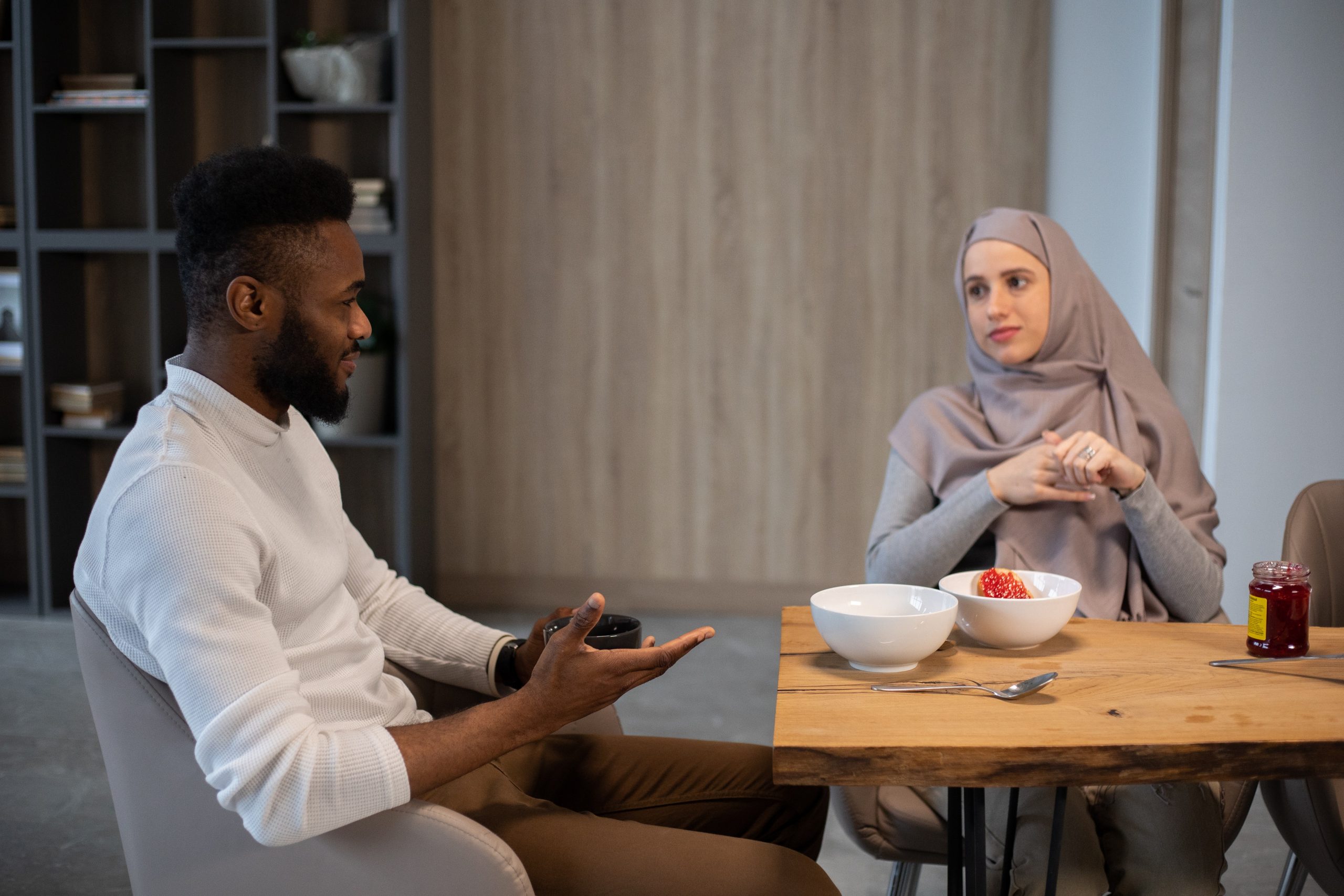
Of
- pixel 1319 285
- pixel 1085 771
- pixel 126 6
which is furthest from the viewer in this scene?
pixel 126 6

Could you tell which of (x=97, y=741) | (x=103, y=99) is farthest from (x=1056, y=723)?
(x=103, y=99)

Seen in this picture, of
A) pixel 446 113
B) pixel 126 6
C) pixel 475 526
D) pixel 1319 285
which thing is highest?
pixel 126 6

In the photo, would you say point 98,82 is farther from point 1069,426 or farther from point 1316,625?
point 1316,625

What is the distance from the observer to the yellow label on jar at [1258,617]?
134 cm

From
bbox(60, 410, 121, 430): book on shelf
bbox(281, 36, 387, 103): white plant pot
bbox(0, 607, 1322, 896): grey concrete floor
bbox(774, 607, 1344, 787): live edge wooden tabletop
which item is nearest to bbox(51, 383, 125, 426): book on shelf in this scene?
bbox(60, 410, 121, 430): book on shelf

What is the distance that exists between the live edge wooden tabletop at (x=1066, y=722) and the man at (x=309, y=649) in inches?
9.0

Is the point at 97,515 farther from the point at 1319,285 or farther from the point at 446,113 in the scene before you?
the point at 446,113

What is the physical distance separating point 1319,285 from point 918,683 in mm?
2138

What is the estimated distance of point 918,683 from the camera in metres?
1.23

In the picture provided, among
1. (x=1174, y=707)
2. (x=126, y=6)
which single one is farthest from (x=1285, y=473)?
(x=126, y=6)

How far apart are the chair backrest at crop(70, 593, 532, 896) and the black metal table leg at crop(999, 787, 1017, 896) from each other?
63cm

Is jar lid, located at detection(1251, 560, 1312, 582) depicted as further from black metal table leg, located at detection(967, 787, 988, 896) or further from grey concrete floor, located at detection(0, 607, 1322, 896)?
grey concrete floor, located at detection(0, 607, 1322, 896)

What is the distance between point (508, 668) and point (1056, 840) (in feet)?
2.48

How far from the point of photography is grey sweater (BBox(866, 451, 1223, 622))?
1744mm
